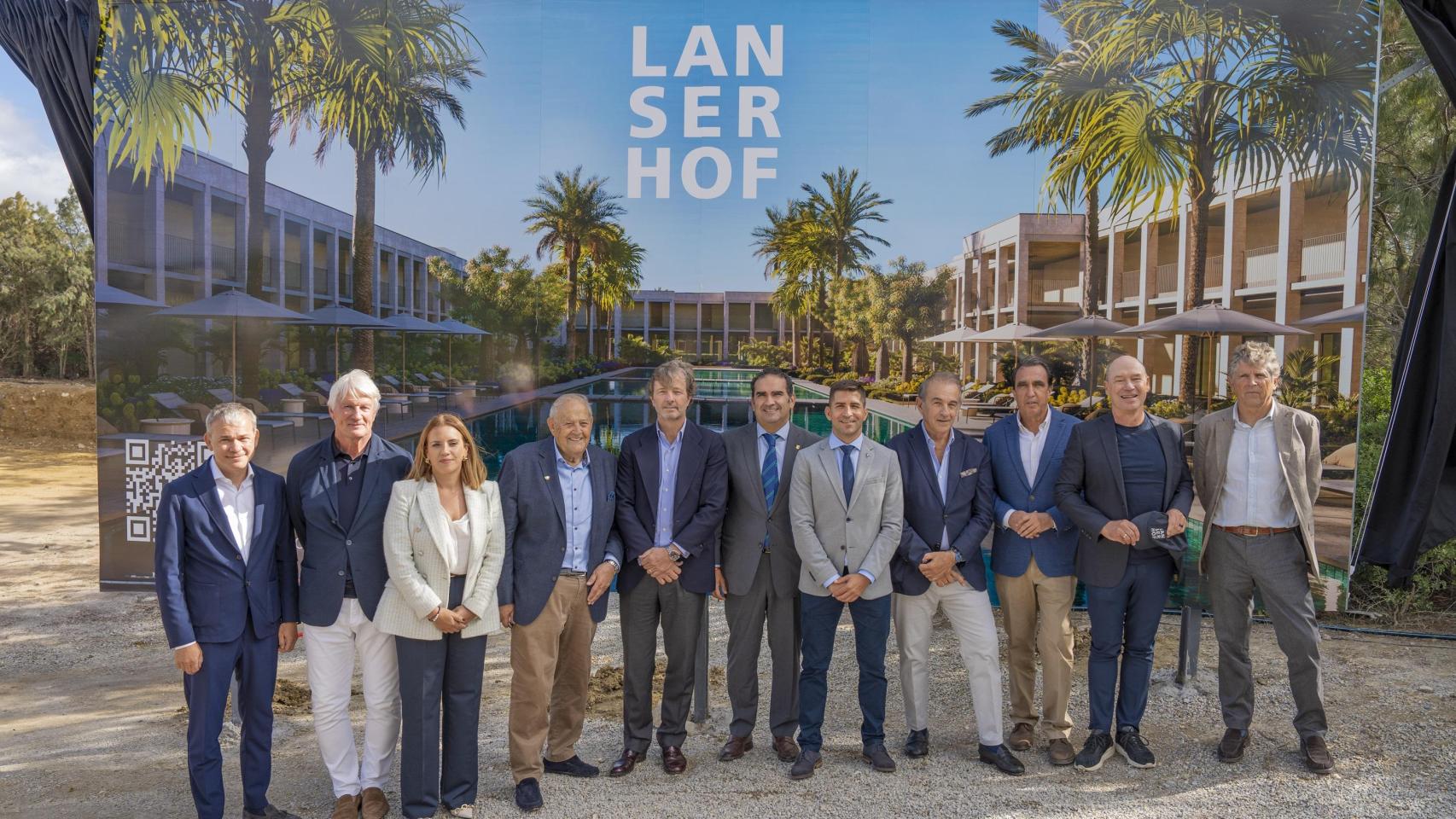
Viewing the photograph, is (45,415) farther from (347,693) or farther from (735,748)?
(735,748)

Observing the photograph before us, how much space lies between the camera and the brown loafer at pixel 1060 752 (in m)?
3.94

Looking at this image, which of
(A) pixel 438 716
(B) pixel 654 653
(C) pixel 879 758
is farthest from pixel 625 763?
(C) pixel 879 758

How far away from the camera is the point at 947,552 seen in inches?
151

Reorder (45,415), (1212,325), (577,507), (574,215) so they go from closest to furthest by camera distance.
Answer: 1. (577,507)
2. (1212,325)
3. (574,215)
4. (45,415)

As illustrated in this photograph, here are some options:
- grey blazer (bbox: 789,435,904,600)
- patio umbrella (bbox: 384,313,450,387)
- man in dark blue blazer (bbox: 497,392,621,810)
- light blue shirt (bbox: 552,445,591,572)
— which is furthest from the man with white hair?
patio umbrella (bbox: 384,313,450,387)

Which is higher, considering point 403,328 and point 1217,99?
point 1217,99

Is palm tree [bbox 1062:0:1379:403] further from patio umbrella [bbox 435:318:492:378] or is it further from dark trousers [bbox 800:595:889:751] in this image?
patio umbrella [bbox 435:318:492:378]

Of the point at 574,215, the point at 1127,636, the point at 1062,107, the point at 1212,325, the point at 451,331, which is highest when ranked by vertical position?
A: the point at 1062,107

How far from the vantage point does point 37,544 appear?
29.5ft

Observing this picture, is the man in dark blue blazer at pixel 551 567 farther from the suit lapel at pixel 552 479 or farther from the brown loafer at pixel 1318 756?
the brown loafer at pixel 1318 756

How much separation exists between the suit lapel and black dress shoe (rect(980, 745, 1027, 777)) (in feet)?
6.70

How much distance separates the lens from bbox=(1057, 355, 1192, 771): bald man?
3830 millimetres

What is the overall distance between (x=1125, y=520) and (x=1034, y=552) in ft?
1.31

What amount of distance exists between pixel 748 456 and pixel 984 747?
1.61 meters
